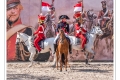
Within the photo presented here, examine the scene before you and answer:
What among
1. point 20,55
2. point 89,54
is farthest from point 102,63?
point 20,55

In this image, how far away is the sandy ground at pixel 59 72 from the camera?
7824mm

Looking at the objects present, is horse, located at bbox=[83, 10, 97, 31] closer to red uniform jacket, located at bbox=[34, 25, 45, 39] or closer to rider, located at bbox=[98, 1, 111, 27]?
rider, located at bbox=[98, 1, 111, 27]

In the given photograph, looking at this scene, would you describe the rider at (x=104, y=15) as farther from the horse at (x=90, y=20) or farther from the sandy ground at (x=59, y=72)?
the sandy ground at (x=59, y=72)

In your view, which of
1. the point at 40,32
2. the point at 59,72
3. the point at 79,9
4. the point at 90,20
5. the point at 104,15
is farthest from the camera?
the point at 90,20

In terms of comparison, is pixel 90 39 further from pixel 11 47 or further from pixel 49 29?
pixel 11 47

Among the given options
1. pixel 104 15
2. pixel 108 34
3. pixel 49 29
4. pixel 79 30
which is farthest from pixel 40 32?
pixel 108 34

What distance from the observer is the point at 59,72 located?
→ 8352 millimetres

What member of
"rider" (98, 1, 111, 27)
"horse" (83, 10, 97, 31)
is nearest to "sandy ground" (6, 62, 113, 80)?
"horse" (83, 10, 97, 31)

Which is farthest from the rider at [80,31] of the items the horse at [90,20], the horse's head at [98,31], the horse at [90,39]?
the horse at [90,20]

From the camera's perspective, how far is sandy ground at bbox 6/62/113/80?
7824mm

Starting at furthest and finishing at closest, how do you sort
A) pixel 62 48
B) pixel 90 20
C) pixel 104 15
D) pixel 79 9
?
1. pixel 90 20
2. pixel 104 15
3. pixel 79 9
4. pixel 62 48

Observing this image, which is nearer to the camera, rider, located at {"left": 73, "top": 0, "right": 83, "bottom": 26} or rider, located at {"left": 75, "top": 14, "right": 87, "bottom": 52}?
rider, located at {"left": 75, "top": 14, "right": 87, "bottom": 52}
